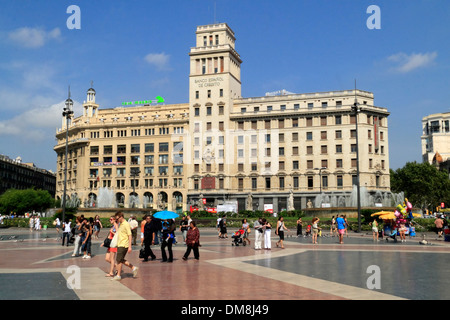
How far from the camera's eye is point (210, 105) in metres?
77.5

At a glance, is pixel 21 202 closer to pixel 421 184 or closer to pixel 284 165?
pixel 284 165

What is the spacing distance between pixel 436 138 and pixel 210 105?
86.4 metres

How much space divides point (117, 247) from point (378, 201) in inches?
2564

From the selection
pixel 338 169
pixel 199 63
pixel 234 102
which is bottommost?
pixel 338 169

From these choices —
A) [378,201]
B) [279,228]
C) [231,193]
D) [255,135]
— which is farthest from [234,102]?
[279,228]

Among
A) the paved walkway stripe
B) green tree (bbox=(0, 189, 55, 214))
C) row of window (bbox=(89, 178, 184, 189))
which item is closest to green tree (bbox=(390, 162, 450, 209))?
row of window (bbox=(89, 178, 184, 189))

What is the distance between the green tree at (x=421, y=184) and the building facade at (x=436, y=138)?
123 feet

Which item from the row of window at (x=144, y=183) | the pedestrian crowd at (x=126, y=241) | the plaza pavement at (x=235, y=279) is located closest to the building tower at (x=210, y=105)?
the row of window at (x=144, y=183)

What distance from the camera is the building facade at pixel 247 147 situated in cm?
7244

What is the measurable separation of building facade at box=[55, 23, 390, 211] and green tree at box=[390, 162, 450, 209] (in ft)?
32.4

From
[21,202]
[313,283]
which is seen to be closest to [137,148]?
[21,202]

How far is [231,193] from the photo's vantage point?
75250 millimetres
